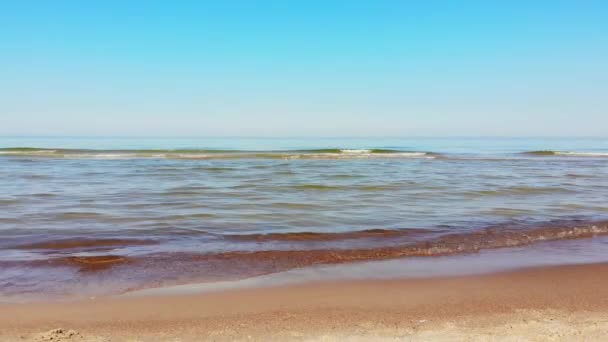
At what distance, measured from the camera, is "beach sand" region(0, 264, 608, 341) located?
383 cm

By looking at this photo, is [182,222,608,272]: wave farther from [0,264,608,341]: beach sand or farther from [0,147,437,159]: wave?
[0,147,437,159]: wave

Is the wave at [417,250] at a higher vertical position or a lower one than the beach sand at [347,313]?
higher

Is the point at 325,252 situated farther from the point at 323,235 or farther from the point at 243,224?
the point at 243,224

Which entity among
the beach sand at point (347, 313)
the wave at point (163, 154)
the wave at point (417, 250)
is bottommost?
the beach sand at point (347, 313)

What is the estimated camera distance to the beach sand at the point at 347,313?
3.83 metres

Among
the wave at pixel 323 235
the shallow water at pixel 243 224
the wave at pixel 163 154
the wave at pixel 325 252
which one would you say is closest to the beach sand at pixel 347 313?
the shallow water at pixel 243 224

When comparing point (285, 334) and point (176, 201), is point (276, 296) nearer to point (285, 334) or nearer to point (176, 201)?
point (285, 334)

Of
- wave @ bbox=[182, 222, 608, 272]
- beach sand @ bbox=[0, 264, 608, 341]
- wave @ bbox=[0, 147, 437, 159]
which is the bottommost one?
beach sand @ bbox=[0, 264, 608, 341]

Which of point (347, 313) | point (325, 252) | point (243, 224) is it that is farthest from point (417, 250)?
point (243, 224)

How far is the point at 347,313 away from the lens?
4375 mm

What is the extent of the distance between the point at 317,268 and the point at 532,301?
95.6 inches

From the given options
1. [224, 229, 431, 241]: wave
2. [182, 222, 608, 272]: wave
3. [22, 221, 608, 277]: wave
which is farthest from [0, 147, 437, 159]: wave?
[182, 222, 608, 272]: wave

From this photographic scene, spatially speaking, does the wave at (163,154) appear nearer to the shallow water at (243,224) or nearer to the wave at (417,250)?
the shallow water at (243,224)

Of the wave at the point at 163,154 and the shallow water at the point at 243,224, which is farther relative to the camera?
the wave at the point at 163,154
